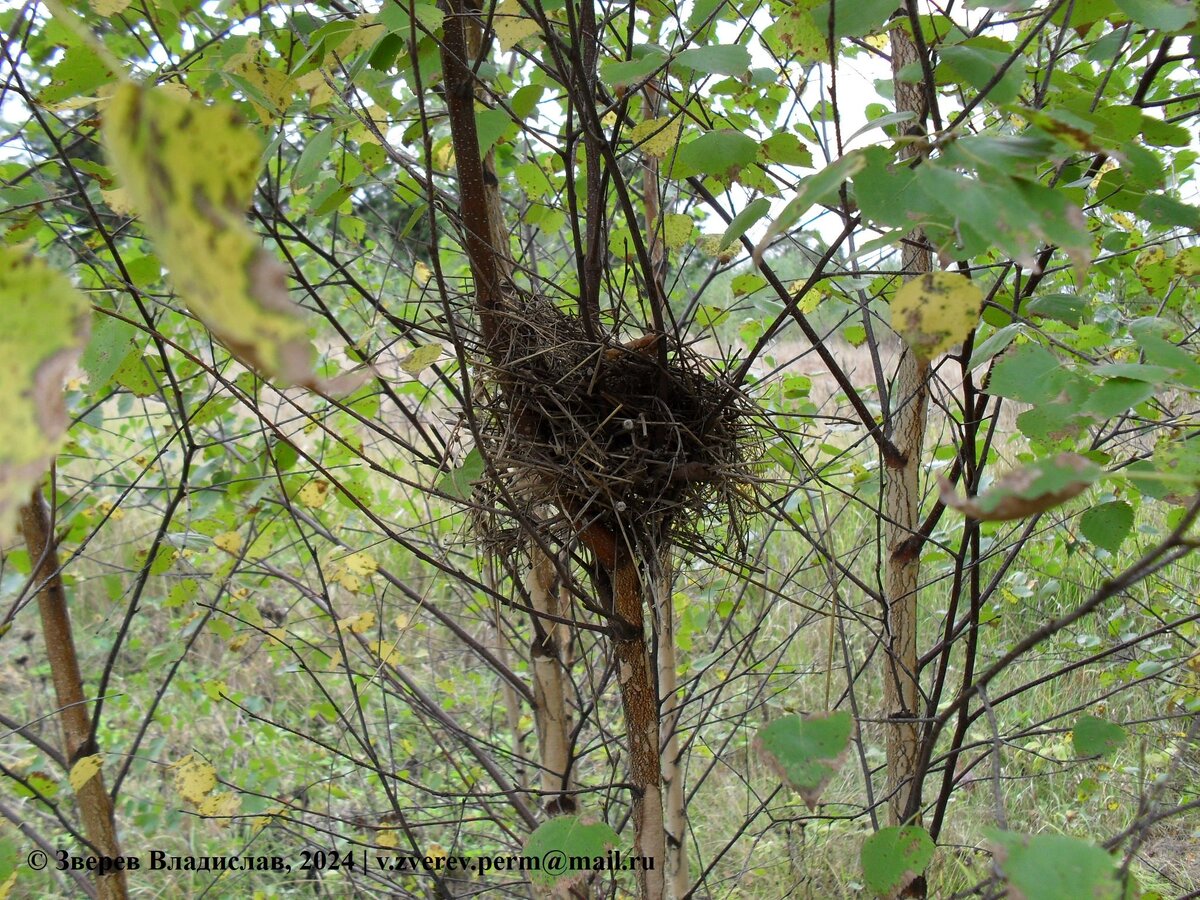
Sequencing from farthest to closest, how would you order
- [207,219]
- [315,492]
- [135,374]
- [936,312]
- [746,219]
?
[315,492]
[135,374]
[746,219]
[936,312]
[207,219]

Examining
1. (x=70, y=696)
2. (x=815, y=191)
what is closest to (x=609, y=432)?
(x=815, y=191)

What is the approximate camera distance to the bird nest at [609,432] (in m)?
0.87

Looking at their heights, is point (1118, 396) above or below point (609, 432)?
below

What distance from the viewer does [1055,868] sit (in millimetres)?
390

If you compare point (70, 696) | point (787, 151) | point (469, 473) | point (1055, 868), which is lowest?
point (1055, 868)

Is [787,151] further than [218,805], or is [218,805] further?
[218,805]

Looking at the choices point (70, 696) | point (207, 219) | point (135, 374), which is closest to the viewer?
point (207, 219)

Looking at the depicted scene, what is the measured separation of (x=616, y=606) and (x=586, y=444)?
0.62 feet

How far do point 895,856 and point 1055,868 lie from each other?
314 mm

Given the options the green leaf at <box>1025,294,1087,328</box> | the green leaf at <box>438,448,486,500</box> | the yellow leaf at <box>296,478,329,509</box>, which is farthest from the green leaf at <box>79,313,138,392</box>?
the green leaf at <box>1025,294,1087,328</box>

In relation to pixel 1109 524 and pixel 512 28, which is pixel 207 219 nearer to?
pixel 512 28

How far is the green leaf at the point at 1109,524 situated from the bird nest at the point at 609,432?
33cm

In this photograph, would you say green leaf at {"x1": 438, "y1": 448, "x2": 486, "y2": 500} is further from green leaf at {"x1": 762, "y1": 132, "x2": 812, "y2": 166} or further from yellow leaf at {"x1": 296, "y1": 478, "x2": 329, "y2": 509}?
yellow leaf at {"x1": 296, "y1": 478, "x2": 329, "y2": 509}

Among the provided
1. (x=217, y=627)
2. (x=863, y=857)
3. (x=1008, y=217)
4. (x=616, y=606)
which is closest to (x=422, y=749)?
(x=217, y=627)
